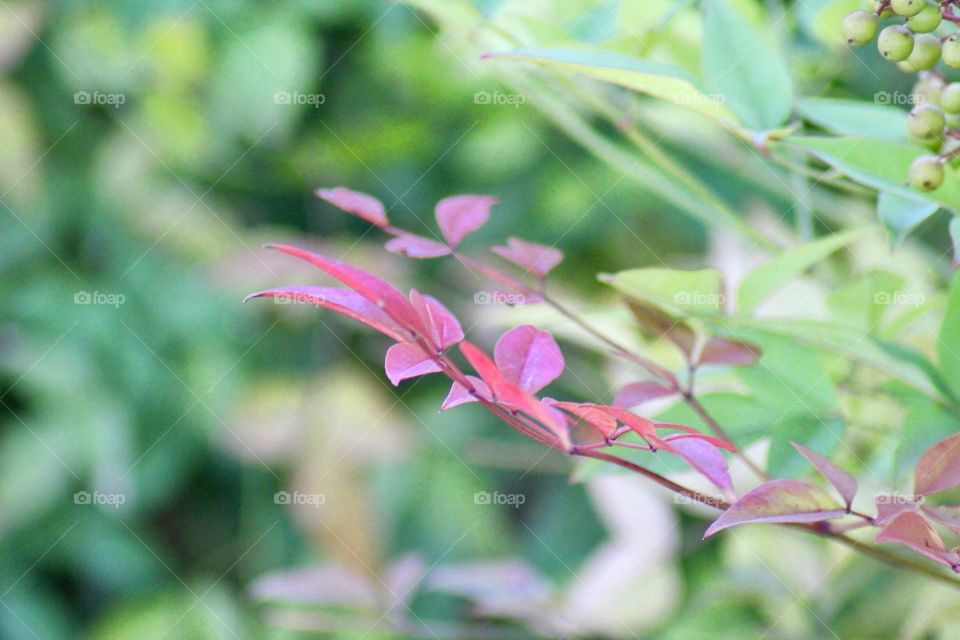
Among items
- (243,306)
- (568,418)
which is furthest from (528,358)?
(243,306)

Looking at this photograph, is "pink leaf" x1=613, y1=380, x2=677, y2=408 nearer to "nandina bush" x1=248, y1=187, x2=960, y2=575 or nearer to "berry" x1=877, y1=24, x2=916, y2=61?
"nandina bush" x1=248, y1=187, x2=960, y2=575

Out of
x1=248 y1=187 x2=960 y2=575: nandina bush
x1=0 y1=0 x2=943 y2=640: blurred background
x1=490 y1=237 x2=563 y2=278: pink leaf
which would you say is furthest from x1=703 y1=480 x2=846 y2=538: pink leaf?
x1=0 y1=0 x2=943 y2=640: blurred background

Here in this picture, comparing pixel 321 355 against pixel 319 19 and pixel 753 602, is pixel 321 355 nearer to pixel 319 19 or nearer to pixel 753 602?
pixel 319 19

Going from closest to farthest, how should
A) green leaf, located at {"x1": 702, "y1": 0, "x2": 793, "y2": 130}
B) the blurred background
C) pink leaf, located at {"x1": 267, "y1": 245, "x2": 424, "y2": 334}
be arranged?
pink leaf, located at {"x1": 267, "y1": 245, "x2": 424, "y2": 334}
green leaf, located at {"x1": 702, "y1": 0, "x2": 793, "y2": 130}
the blurred background

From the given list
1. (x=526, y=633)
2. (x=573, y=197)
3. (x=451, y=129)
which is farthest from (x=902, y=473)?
(x=451, y=129)

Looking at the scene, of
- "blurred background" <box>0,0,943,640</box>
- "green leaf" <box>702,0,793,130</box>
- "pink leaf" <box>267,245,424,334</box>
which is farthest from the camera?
"blurred background" <box>0,0,943,640</box>

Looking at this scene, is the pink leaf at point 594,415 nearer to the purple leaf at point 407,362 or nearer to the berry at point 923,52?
the purple leaf at point 407,362
